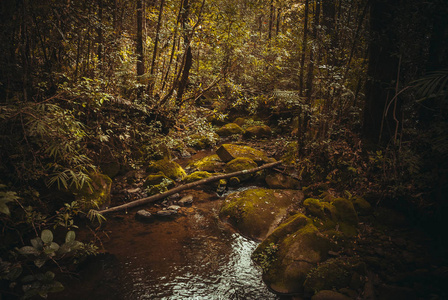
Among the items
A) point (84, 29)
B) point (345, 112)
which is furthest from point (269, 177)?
point (84, 29)

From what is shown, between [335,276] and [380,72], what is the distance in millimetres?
4542

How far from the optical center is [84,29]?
5.16 m

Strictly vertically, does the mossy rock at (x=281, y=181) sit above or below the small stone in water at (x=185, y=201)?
above

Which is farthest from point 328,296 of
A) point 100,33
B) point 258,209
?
point 100,33

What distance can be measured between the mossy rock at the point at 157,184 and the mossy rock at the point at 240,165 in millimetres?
2047

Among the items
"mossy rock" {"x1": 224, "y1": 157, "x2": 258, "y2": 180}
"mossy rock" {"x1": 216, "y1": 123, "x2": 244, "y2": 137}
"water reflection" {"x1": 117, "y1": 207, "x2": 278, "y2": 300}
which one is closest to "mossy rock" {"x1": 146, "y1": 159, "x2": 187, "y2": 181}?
"mossy rock" {"x1": 224, "y1": 157, "x2": 258, "y2": 180}

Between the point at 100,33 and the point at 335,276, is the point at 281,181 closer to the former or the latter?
the point at 335,276

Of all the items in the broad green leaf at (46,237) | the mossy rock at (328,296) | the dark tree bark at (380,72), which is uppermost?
the dark tree bark at (380,72)

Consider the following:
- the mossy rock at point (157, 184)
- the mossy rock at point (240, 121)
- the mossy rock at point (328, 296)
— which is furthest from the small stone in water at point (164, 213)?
the mossy rock at point (240, 121)

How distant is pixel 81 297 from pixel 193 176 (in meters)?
4.19

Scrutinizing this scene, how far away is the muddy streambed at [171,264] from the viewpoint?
11.3 feet

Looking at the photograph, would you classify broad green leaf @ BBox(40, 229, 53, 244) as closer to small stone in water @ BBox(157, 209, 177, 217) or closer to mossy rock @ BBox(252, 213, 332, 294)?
small stone in water @ BBox(157, 209, 177, 217)

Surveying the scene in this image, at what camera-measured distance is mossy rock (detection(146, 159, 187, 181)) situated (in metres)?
7.27

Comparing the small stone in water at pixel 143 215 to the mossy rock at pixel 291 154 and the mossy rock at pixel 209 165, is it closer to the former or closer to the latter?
the mossy rock at pixel 209 165
